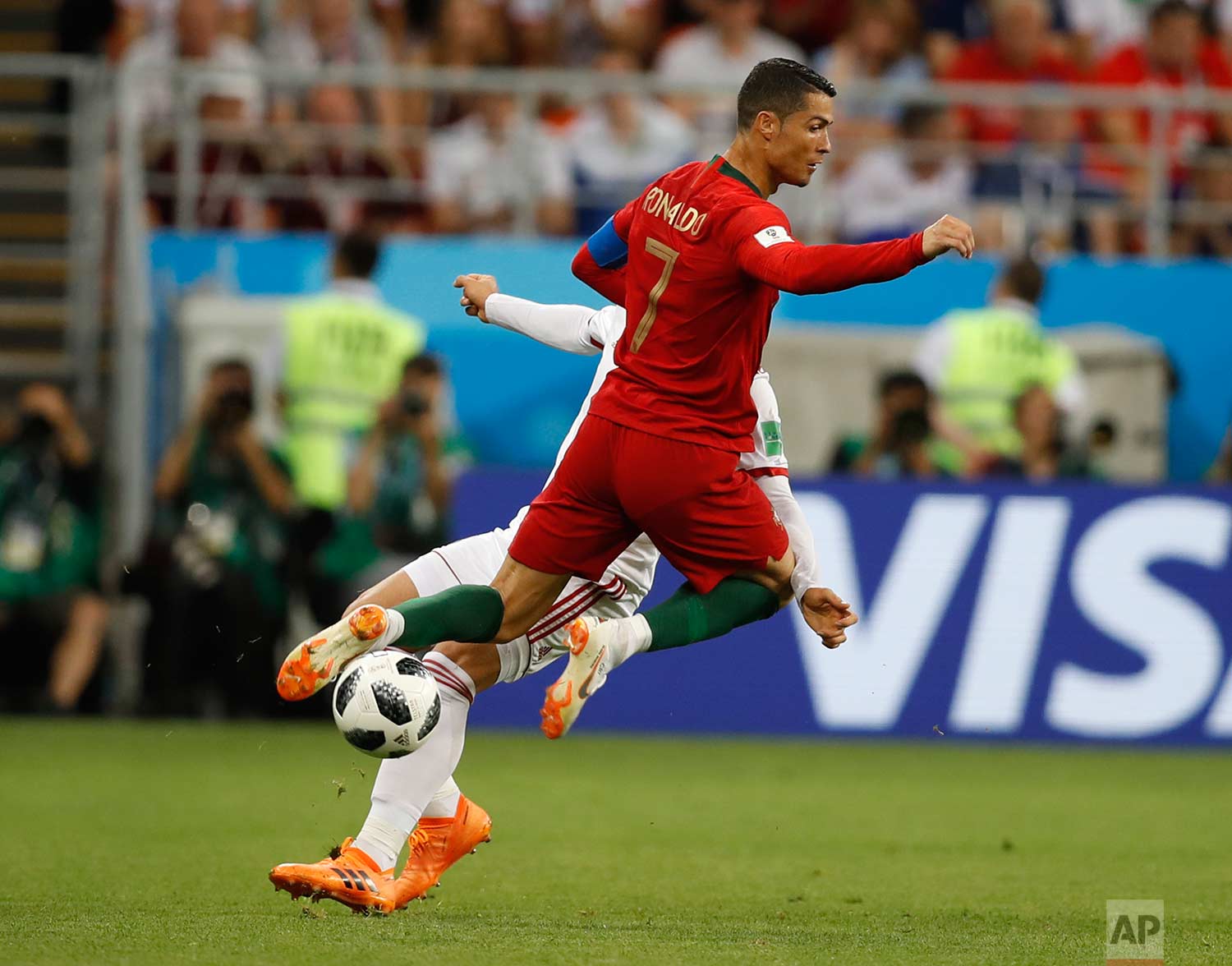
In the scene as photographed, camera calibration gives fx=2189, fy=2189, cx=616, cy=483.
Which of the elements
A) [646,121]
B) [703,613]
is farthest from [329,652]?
[646,121]

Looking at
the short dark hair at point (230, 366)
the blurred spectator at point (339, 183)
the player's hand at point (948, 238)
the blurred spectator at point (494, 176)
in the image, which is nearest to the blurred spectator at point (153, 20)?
the blurred spectator at point (339, 183)

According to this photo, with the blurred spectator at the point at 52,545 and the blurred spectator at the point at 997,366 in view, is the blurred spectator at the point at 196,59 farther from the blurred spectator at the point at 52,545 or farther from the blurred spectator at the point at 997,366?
the blurred spectator at the point at 997,366

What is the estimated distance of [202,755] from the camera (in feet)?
36.1

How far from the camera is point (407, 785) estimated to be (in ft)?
20.5

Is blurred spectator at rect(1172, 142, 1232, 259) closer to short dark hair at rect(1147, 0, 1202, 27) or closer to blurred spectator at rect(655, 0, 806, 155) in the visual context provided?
short dark hair at rect(1147, 0, 1202, 27)

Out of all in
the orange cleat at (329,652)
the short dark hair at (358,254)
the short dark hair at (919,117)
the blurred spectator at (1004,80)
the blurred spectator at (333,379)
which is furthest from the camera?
the short dark hair at (919,117)

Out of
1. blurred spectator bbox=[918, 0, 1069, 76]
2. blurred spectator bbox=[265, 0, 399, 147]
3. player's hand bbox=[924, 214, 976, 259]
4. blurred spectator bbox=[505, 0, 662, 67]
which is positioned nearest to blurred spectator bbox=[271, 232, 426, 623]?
blurred spectator bbox=[265, 0, 399, 147]

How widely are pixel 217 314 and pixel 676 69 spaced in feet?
12.6

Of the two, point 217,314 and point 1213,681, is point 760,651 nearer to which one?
point 1213,681

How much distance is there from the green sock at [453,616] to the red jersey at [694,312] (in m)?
0.62

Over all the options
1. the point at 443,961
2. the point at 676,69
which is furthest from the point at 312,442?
the point at 443,961

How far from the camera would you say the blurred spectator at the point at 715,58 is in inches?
583

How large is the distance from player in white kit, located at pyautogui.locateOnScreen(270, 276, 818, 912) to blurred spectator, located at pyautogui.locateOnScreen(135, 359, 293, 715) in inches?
232

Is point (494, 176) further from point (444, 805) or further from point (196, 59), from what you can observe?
point (444, 805)
